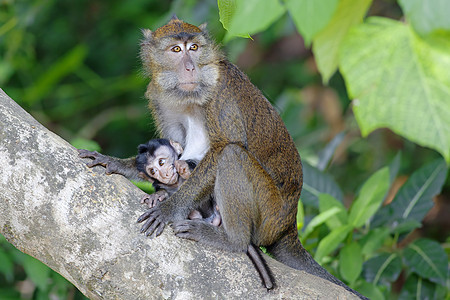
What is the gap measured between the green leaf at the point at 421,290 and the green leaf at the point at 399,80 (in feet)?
10.8

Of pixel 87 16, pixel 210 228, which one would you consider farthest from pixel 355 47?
pixel 87 16

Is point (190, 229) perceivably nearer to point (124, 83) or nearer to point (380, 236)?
point (380, 236)

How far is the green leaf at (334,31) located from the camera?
1323 mm

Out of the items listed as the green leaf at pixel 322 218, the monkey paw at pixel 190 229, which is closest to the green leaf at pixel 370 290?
the green leaf at pixel 322 218

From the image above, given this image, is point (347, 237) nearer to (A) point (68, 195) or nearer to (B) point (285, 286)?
(B) point (285, 286)

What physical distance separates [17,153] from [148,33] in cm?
194

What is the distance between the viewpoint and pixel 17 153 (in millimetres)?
2721

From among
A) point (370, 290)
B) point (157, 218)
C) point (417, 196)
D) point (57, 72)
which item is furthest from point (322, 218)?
point (57, 72)

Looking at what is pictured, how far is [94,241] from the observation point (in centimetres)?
264

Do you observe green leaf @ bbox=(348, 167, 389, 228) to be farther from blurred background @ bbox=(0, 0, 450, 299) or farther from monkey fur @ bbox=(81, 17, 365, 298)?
blurred background @ bbox=(0, 0, 450, 299)

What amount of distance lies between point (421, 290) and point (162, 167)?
2.19 m

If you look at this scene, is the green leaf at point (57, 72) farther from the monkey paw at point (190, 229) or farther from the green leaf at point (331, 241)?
the green leaf at point (331, 241)

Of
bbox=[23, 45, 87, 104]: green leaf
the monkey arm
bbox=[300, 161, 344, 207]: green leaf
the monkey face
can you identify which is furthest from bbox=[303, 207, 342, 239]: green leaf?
bbox=[23, 45, 87, 104]: green leaf

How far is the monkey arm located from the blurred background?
2.67 m
